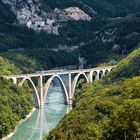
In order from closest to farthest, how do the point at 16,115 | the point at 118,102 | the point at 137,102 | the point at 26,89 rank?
the point at 137,102, the point at 118,102, the point at 16,115, the point at 26,89

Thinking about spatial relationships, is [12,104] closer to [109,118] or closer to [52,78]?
[52,78]

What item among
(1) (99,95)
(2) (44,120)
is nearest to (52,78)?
(2) (44,120)

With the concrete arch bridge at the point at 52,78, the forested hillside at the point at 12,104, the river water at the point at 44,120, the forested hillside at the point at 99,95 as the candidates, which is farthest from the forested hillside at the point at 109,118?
the forested hillside at the point at 12,104

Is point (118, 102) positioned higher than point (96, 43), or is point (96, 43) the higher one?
point (96, 43)

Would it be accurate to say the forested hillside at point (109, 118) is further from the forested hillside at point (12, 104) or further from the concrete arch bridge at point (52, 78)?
the forested hillside at point (12, 104)

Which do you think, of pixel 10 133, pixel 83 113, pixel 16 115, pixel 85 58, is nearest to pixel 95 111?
pixel 83 113

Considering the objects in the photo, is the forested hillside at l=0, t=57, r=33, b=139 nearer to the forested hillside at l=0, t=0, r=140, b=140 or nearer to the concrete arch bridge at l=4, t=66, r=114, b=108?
the forested hillside at l=0, t=0, r=140, b=140

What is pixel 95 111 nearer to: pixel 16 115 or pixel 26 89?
pixel 16 115
